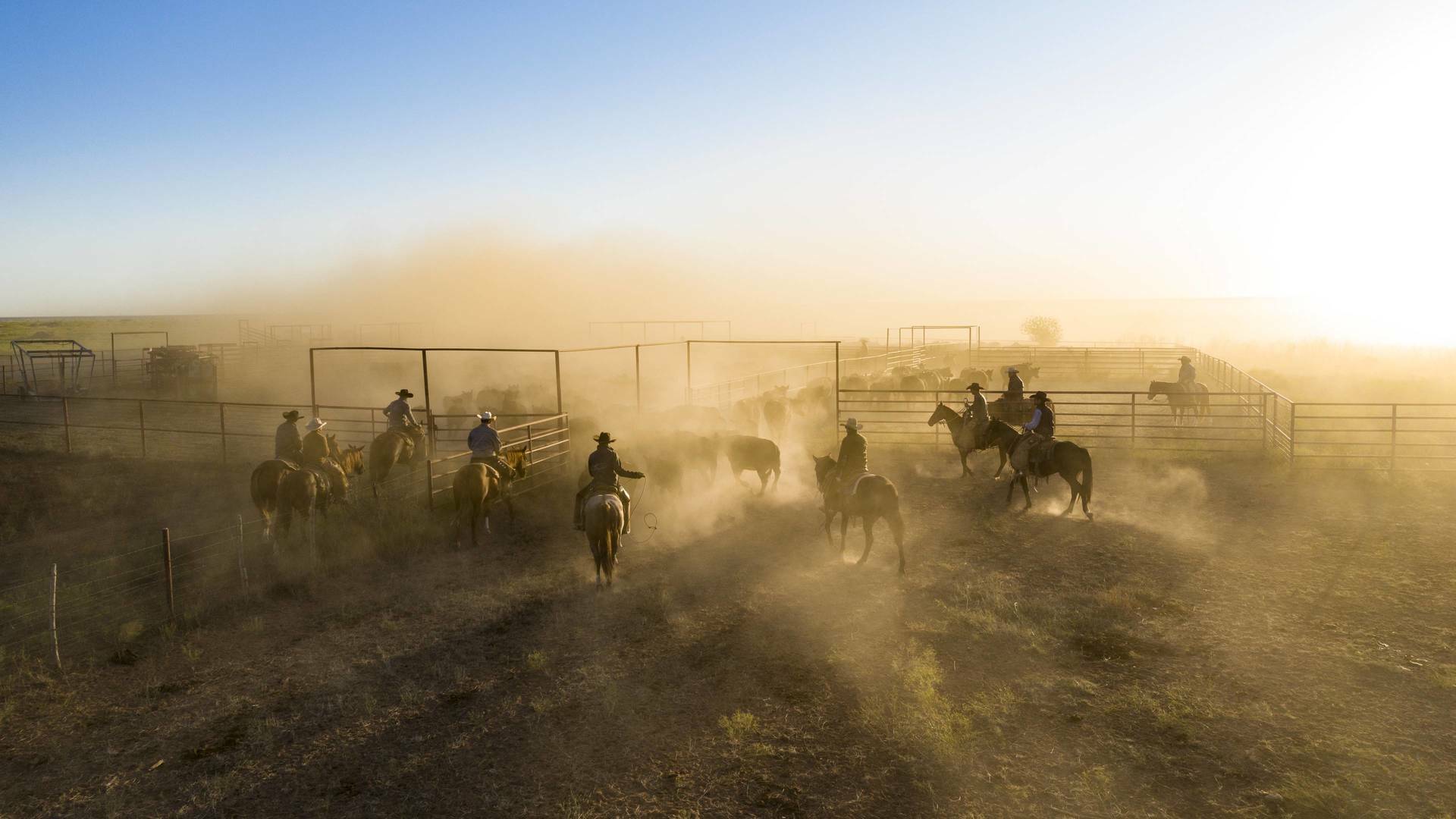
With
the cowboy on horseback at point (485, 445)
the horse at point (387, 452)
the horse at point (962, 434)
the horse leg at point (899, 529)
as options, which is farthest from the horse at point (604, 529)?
the horse at point (962, 434)

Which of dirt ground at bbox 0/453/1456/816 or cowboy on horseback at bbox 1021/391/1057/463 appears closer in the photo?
dirt ground at bbox 0/453/1456/816

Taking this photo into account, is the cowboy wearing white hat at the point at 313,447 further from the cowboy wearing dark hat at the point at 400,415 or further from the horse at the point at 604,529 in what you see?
the horse at the point at 604,529

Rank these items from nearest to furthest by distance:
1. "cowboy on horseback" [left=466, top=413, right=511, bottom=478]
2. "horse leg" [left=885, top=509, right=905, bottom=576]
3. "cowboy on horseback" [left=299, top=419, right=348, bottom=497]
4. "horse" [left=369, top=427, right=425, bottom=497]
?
"horse leg" [left=885, top=509, right=905, bottom=576], "cowboy on horseback" [left=466, top=413, right=511, bottom=478], "cowboy on horseback" [left=299, top=419, right=348, bottom=497], "horse" [left=369, top=427, right=425, bottom=497]

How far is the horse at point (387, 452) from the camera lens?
14914mm

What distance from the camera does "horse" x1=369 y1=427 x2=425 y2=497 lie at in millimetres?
14914

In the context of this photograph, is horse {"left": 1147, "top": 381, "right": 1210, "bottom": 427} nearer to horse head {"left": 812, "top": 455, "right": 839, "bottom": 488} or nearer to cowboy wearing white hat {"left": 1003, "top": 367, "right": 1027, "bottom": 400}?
cowboy wearing white hat {"left": 1003, "top": 367, "right": 1027, "bottom": 400}

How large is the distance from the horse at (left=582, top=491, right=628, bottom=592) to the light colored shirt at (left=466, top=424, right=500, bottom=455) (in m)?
3.36

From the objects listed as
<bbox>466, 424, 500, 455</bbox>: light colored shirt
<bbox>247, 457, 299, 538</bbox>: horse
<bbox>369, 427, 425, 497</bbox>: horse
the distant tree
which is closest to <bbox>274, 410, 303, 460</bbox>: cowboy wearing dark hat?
<bbox>247, 457, 299, 538</bbox>: horse

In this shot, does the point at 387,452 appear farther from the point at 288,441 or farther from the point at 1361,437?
the point at 1361,437

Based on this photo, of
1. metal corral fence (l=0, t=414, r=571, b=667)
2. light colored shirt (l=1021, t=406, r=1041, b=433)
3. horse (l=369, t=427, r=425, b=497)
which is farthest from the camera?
horse (l=369, t=427, r=425, b=497)

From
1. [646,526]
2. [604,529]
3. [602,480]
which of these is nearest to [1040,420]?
[646,526]

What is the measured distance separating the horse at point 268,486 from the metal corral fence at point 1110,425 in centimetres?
1117

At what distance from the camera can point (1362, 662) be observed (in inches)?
284

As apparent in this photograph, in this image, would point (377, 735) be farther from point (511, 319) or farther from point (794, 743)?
point (511, 319)
